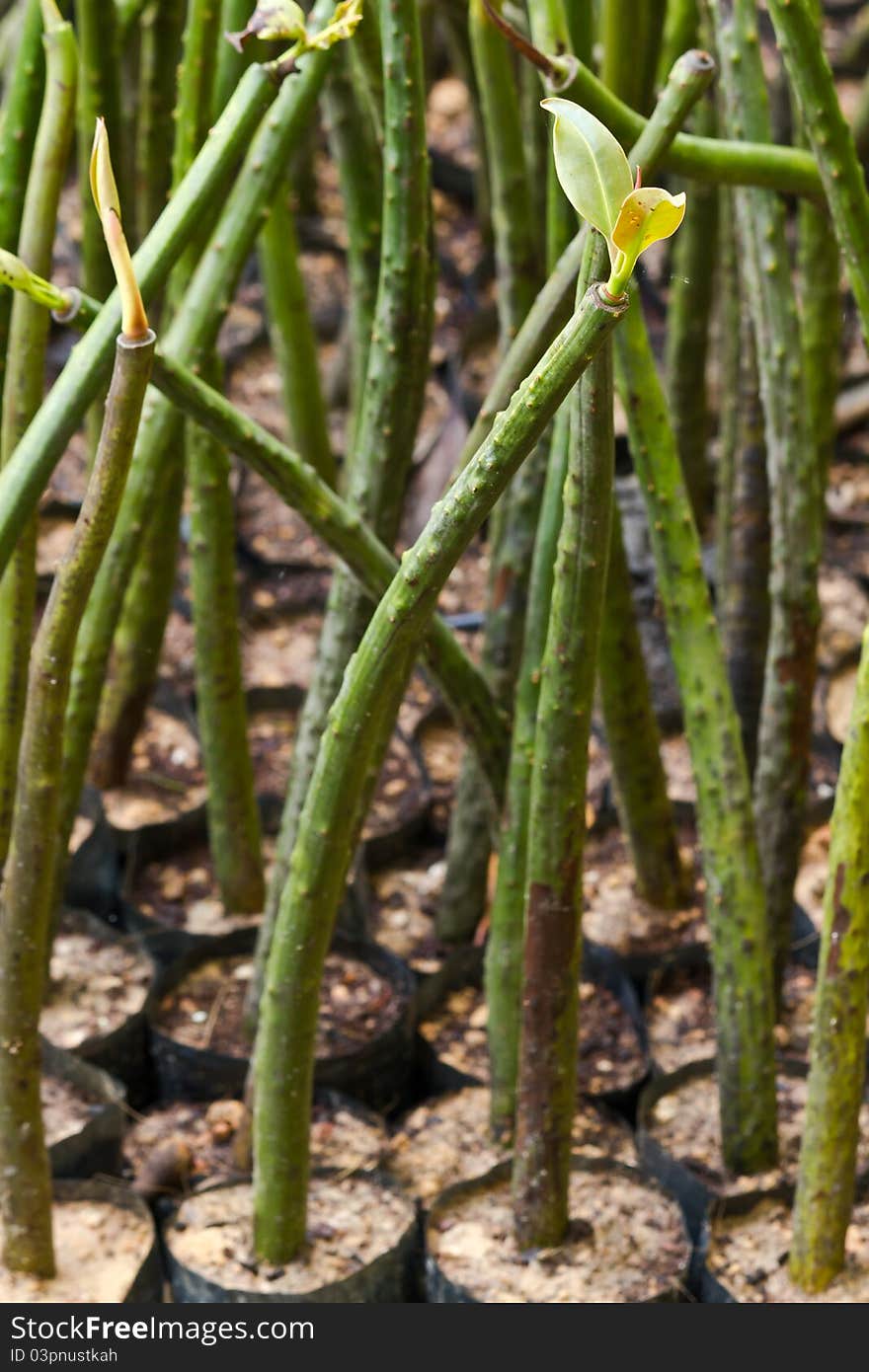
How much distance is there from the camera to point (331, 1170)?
4.27ft

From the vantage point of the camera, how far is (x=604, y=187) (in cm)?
60

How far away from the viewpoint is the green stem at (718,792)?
1.16 metres

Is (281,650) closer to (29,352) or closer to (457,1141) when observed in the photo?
(457,1141)

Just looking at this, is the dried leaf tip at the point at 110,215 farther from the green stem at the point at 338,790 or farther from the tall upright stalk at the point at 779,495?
the tall upright stalk at the point at 779,495

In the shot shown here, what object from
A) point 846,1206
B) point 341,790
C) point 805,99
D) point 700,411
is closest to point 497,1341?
point 846,1206

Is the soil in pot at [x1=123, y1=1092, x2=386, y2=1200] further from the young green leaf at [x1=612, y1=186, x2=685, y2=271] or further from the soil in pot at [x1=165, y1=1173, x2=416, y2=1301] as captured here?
the young green leaf at [x1=612, y1=186, x2=685, y2=271]

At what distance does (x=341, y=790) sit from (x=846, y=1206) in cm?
46

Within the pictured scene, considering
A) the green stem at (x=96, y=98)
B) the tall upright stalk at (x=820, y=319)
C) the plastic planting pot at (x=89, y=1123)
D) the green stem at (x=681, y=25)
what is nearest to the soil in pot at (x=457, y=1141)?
the plastic planting pot at (x=89, y=1123)

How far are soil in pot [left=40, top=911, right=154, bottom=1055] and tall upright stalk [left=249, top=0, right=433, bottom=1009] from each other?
7.2 inches

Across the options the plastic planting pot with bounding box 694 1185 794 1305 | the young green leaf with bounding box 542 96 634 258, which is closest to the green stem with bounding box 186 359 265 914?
the plastic planting pot with bounding box 694 1185 794 1305

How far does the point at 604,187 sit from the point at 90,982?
3.74 feet

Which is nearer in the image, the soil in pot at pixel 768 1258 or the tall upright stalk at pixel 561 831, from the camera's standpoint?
the tall upright stalk at pixel 561 831

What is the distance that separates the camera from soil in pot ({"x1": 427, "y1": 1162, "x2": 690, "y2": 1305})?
1.17 meters

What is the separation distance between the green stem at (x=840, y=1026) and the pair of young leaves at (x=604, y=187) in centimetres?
46
